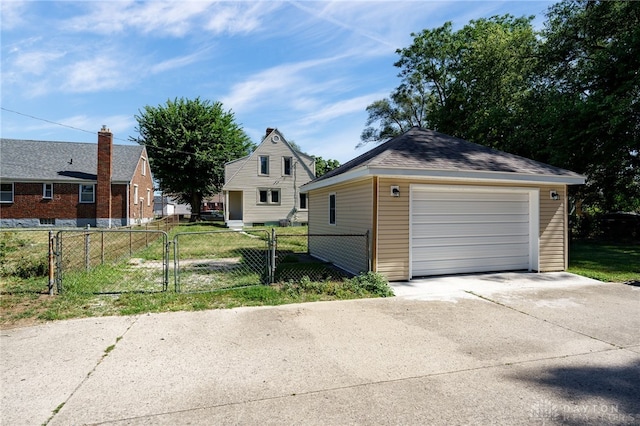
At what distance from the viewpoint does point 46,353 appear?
3.96 metres

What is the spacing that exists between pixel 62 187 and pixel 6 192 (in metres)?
3.24

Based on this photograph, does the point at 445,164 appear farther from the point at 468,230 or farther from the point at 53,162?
the point at 53,162

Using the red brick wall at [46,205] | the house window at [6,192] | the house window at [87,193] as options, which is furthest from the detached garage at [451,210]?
the house window at [6,192]

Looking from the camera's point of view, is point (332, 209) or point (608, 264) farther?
point (332, 209)

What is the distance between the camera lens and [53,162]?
23.3 metres

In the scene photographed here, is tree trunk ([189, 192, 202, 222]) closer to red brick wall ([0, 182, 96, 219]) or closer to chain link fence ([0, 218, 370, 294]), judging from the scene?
red brick wall ([0, 182, 96, 219])

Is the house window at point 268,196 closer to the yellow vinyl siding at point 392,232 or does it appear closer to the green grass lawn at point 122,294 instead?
the green grass lawn at point 122,294

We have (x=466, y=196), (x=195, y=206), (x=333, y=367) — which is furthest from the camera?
(x=195, y=206)

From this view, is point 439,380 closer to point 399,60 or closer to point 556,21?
point 556,21

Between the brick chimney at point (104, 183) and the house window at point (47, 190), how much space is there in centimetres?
290

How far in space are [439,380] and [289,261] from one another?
7800 millimetres

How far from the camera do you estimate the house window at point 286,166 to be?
2644 cm

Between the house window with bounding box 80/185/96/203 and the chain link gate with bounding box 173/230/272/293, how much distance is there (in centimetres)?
1306

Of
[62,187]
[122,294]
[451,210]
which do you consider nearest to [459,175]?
[451,210]
